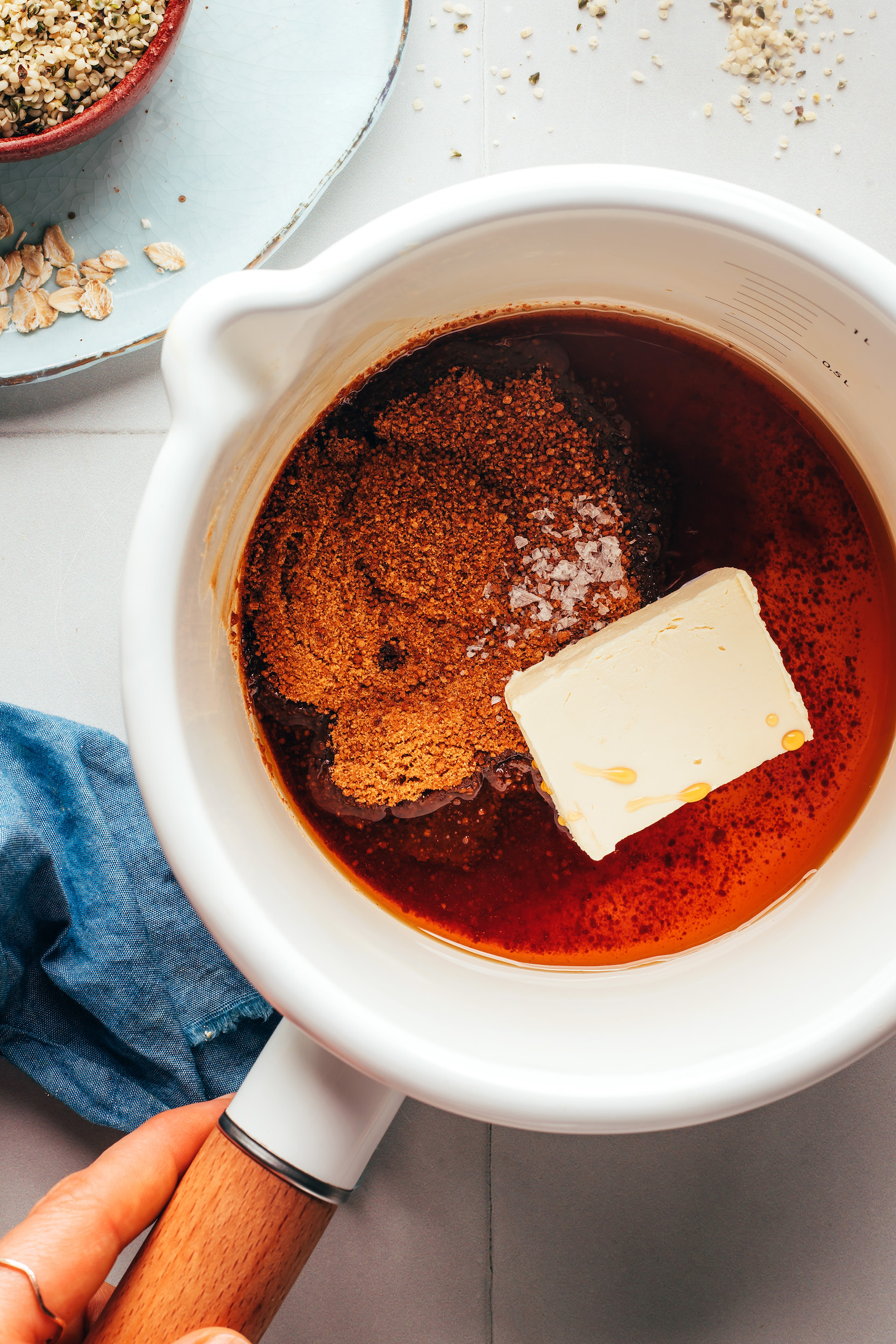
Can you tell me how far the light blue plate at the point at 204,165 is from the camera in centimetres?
74

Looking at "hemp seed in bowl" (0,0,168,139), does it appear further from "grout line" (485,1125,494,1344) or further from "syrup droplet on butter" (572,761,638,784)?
"grout line" (485,1125,494,1344)

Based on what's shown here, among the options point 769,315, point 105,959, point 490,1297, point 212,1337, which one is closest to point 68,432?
point 105,959

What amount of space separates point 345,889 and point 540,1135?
0.36 m

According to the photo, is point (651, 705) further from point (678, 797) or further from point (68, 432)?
point (68, 432)

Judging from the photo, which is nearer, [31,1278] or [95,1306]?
[31,1278]

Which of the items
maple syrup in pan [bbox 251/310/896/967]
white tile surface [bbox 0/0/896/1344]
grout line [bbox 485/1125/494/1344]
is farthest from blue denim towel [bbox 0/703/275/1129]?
grout line [bbox 485/1125/494/1344]

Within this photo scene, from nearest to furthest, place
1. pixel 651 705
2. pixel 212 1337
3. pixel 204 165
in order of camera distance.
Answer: pixel 212 1337
pixel 651 705
pixel 204 165

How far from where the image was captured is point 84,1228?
1.88 feet

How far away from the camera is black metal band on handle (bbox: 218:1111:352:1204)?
1.71 feet

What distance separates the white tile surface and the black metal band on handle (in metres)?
0.30

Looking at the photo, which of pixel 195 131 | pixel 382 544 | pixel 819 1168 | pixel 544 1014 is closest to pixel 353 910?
pixel 544 1014

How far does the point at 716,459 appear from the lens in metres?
0.69

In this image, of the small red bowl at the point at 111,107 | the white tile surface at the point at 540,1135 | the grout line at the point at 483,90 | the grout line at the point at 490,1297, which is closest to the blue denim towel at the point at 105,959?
the white tile surface at the point at 540,1135

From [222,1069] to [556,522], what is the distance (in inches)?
22.0
